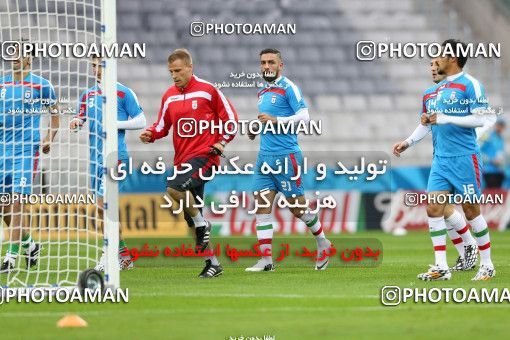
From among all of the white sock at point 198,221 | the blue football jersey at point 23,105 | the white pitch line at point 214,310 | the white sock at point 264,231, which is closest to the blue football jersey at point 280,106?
the white sock at point 264,231

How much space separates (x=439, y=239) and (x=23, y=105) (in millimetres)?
4508

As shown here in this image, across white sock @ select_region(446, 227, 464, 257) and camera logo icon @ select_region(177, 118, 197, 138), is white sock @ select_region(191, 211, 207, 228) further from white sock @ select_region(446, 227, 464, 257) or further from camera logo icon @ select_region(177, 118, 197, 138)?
white sock @ select_region(446, 227, 464, 257)

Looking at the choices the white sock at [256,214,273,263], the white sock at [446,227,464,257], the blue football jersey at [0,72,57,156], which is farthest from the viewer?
the white sock at [256,214,273,263]

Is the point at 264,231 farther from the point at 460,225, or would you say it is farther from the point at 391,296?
the point at 391,296

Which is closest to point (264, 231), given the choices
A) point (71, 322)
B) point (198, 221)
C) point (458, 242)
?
point (198, 221)

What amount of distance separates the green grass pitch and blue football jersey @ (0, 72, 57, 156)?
1829 millimetres

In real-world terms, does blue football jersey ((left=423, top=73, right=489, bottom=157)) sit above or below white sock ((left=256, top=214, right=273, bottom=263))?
above

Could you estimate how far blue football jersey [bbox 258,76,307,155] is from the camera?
1329cm

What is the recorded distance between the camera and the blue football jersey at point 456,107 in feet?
37.4

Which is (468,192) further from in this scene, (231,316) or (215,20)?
(215,20)

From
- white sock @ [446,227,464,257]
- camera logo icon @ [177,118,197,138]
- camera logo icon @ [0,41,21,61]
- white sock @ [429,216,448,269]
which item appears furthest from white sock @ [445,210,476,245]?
camera logo icon @ [0,41,21,61]

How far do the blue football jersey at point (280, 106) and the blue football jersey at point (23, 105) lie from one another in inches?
92.0

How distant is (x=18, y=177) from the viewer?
12.9 m

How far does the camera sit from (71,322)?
8.31m
